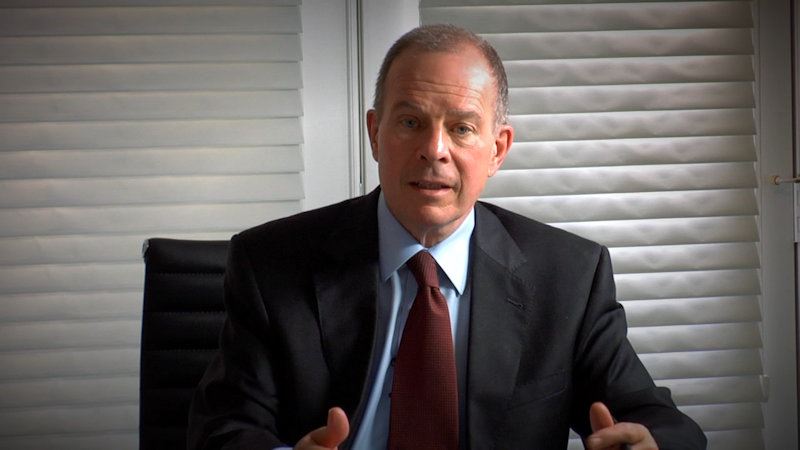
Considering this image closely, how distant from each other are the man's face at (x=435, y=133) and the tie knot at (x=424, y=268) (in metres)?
0.05

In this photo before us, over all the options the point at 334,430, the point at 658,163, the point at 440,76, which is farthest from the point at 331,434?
the point at 658,163

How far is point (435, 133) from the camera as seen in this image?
1497 millimetres

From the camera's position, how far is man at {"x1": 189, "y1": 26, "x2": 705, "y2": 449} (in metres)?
1.48

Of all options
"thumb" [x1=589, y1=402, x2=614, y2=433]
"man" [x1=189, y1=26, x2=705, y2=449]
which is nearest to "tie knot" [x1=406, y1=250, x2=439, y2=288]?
"man" [x1=189, y1=26, x2=705, y2=449]

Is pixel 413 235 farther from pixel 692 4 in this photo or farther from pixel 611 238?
pixel 692 4

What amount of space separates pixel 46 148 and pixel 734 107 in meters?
2.11

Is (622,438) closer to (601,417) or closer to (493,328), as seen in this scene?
(601,417)

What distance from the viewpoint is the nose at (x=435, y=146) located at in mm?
1478

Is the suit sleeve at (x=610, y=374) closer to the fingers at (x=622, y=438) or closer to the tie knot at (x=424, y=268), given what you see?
the fingers at (x=622, y=438)

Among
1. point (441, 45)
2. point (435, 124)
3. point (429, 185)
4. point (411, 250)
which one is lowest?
point (411, 250)

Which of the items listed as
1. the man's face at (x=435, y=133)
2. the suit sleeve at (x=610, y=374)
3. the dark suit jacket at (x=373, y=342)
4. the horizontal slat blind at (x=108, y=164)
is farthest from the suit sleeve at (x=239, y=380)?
the horizontal slat blind at (x=108, y=164)

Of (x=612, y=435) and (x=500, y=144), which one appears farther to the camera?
(x=500, y=144)

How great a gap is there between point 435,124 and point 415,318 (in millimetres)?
339

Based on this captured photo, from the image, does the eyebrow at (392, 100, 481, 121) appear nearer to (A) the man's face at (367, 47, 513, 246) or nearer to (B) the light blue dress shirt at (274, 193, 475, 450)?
(A) the man's face at (367, 47, 513, 246)
